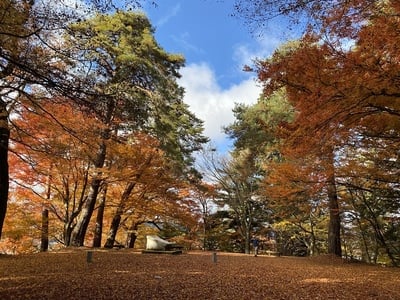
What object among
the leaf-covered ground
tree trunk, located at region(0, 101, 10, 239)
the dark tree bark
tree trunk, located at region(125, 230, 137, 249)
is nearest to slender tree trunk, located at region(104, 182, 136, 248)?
tree trunk, located at region(125, 230, 137, 249)

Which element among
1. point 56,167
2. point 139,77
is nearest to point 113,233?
point 56,167

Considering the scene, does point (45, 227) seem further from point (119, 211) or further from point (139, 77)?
point (139, 77)

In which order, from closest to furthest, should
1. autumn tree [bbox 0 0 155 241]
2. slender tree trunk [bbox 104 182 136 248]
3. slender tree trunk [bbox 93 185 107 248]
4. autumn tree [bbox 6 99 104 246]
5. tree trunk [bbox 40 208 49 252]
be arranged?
autumn tree [bbox 0 0 155 241], autumn tree [bbox 6 99 104 246], slender tree trunk [bbox 93 185 107 248], slender tree trunk [bbox 104 182 136 248], tree trunk [bbox 40 208 49 252]

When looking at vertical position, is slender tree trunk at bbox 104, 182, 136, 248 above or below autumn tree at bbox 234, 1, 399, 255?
below

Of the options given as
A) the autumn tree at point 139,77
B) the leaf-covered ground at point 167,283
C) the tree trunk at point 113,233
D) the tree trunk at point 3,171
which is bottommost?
the leaf-covered ground at point 167,283

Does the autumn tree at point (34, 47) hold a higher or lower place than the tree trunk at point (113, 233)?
higher

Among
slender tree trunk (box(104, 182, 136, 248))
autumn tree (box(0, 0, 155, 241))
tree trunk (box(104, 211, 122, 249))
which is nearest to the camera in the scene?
autumn tree (box(0, 0, 155, 241))

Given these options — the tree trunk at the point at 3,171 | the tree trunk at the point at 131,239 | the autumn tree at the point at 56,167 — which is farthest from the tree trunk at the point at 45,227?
the tree trunk at the point at 3,171

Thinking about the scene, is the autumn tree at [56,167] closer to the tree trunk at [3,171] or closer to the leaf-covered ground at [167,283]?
the tree trunk at [3,171]

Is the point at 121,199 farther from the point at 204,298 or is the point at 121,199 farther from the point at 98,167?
the point at 204,298

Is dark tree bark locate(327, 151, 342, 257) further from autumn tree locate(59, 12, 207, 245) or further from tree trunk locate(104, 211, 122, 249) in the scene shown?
tree trunk locate(104, 211, 122, 249)

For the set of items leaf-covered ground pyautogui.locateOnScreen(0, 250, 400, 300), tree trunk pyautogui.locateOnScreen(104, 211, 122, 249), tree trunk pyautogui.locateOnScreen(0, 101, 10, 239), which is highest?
tree trunk pyautogui.locateOnScreen(0, 101, 10, 239)

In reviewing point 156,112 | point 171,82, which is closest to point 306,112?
point 156,112

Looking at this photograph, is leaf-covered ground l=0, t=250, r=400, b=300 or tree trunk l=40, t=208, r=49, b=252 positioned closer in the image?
leaf-covered ground l=0, t=250, r=400, b=300
